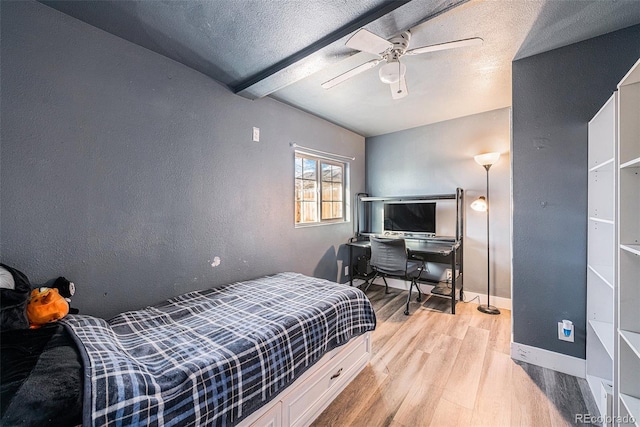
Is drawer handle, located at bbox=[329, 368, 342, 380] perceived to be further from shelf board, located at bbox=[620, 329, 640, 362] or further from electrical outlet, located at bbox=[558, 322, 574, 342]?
electrical outlet, located at bbox=[558, 322, 574, 342]

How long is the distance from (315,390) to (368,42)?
6.81ft

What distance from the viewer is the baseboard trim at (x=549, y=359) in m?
1.79

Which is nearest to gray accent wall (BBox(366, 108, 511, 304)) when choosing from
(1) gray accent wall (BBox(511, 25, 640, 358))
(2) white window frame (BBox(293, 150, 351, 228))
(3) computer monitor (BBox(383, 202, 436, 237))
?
(3) computer monitor (BBox(383, 202, 436, 237))

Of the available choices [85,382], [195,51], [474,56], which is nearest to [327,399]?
[85,382]

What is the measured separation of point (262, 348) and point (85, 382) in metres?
0.66

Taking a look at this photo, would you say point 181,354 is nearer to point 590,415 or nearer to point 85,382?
point 85,382

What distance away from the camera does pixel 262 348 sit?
1254mm

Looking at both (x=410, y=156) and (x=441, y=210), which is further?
(x=410, y=156)

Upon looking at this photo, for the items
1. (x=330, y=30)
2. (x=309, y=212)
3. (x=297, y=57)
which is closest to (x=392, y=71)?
(x=330, y=30)

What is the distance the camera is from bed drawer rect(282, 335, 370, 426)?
1363 millimetres

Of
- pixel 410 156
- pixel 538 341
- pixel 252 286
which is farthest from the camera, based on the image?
pixel 410 156

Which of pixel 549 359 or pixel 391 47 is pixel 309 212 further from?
pixel 549 359

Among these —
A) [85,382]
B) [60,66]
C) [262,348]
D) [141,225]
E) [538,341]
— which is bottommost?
[538,341]

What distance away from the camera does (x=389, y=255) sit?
300cm
